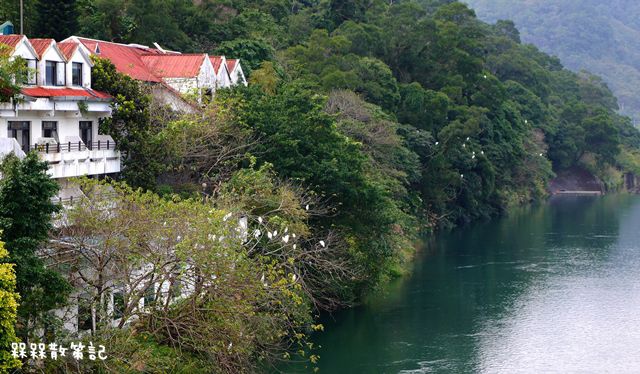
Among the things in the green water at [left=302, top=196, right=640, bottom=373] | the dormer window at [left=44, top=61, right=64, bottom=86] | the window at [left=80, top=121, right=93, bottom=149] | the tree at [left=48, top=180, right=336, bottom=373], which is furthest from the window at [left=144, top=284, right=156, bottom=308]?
the green water at [left=302, top=196, right=640, bottom=373]

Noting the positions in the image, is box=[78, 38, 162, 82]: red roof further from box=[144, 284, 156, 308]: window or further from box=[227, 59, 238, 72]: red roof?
box=[144, 284, 156, 308]: window

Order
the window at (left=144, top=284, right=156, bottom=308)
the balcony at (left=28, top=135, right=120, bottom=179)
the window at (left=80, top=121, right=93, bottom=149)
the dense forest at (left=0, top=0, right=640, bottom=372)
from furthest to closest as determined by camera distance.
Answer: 1. the window at (left=80, top=121, right=93, bottom=149)
2. the balcony at (left=28, top=135, right=120, bottom=179)
3. the dense forest at (left=0, top=0, right=640, bottom=372)
4. the window at (left=144, top=284, right=156, bottom=308)

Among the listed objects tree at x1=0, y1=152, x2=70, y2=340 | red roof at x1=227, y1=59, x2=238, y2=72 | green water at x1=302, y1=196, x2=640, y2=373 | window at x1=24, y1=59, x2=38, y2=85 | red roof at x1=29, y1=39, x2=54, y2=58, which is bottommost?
green water at x1=302, y1=196, x2=640, y2=373

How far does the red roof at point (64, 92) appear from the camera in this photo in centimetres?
2545

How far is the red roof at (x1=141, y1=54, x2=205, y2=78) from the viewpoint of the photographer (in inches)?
1378

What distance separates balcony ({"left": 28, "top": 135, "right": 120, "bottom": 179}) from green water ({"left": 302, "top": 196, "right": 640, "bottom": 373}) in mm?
8593

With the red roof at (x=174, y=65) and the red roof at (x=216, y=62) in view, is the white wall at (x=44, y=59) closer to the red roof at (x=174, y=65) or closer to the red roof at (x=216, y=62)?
the red roof at (x=174, y=65)

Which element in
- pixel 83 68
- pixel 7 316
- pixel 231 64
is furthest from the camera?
pixel 231 64

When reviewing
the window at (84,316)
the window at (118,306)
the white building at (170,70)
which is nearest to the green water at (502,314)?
the window at (118,306)

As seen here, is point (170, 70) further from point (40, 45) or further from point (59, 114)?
point (40, 45)

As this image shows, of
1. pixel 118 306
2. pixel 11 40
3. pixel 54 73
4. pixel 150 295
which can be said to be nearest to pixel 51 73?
pixel 54 73

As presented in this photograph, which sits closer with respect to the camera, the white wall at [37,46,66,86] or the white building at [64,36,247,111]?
the white wall at [37,46,66,86]

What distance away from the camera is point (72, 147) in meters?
26.7

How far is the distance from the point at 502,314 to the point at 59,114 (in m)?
18.2
